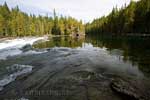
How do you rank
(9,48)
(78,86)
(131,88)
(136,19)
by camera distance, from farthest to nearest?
(136,19)
(9,48)
(78,86)
(131,88)

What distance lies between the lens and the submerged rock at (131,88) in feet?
28.1

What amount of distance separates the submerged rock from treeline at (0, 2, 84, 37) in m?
61.2

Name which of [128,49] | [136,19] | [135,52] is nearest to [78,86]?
[135,52]

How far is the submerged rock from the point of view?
8555 millimetres

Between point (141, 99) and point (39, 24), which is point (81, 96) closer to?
point (141, 99)

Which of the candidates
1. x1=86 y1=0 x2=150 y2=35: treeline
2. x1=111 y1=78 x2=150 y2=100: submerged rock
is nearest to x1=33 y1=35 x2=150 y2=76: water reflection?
x1=111 y1=78 x2=150 y2=100: submerged rock

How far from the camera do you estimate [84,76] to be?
1190cm

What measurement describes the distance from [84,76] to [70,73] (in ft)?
4.79

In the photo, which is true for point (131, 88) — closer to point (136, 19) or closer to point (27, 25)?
point (136, 19)

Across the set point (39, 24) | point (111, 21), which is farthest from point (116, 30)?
point (39, 24)

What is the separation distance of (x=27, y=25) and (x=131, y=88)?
89.3m

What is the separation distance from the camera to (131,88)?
9414 millimetres

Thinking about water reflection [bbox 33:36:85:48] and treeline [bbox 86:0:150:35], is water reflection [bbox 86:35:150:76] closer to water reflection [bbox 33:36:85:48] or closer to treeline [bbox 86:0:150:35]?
water reflection [bbox 33:36:85:48]

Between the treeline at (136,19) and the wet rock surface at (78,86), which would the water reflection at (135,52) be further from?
the treeline at (136,19)
